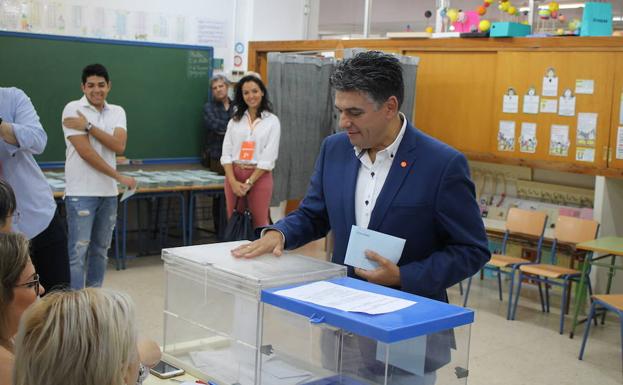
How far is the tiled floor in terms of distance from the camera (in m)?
4.63

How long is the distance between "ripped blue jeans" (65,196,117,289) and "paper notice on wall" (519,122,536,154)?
11.1ft

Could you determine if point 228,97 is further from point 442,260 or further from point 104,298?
point 104,298

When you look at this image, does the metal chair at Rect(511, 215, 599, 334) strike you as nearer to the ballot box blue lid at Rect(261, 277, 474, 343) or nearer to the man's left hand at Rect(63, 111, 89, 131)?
the man's left hand at Rect(63, 111, 89, 131)

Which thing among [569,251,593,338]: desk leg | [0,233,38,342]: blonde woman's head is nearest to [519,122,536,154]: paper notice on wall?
[569,251,593,338]: desk leg

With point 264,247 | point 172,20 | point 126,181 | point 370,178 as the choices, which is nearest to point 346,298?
point 264,247

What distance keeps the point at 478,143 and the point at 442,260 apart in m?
4.58

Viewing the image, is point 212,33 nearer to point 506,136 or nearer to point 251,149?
point 251,149

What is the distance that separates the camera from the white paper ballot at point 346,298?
1.71 metres

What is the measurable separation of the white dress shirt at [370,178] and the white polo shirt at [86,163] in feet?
9.53

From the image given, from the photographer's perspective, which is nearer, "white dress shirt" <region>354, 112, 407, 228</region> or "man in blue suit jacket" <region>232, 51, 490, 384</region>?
"man in blue suit jacket" <region>232, 51, 490, 384</region>

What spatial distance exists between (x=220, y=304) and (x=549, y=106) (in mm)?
4726

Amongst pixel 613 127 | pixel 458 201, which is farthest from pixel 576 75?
pixel 458 201

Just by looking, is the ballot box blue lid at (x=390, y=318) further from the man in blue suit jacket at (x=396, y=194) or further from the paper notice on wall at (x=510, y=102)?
the paper notice on wall at (x=510, y=102)

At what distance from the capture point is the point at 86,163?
484 cm
